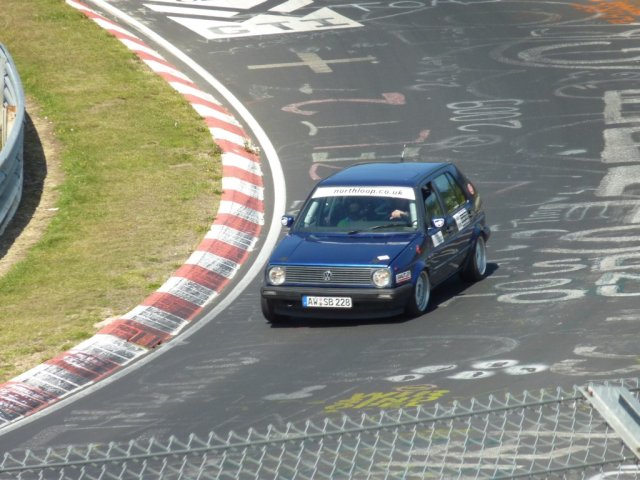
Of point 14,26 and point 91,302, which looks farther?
point 14,26

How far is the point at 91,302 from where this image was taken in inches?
611

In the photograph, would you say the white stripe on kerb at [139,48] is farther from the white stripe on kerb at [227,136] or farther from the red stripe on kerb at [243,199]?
the red stripe on kerb at [243,199]

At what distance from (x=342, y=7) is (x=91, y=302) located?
17746 mm

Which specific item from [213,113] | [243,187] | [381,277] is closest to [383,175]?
[381,277]

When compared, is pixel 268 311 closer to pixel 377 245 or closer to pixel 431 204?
pixel 377 245

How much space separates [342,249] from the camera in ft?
48.1

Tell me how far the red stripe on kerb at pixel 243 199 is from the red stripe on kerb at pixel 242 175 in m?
0.73

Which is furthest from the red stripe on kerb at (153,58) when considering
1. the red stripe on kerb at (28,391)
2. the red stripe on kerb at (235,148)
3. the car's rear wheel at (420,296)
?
the red stripe on kerb at (28,391)

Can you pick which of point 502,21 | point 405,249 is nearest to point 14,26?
point 502,21

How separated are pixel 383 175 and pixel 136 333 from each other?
3.64 meters

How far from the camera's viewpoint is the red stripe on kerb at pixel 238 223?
18.4 metres

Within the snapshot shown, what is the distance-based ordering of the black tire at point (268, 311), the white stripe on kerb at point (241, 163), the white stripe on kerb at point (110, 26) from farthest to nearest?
the white stripe on kerb at point (110, 26) < the white stripe on kerb at point (241, 163) < the black tire at point (268, 311)

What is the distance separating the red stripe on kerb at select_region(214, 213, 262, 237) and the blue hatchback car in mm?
2558

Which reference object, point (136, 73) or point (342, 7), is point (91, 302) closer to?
point (136, 73)
